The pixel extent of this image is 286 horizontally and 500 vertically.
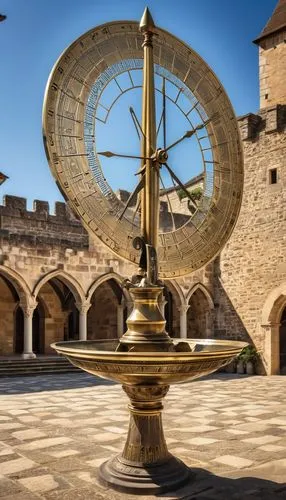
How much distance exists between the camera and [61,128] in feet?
A: 12.2

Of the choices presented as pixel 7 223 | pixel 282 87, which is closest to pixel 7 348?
pixel 7 223

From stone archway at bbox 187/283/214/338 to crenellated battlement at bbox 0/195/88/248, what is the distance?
13.0ft

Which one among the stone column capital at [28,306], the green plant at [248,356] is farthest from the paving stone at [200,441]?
the stone column capital at [28,306]

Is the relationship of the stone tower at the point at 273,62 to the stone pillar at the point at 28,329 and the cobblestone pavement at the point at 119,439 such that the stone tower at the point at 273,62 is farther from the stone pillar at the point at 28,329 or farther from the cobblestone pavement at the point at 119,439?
the cobblestone pavement at the point at 119,439

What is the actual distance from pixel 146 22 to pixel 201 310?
45.0 ft

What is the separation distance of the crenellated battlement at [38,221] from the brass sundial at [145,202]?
39.2ft

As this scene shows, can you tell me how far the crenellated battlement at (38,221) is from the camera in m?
17.6

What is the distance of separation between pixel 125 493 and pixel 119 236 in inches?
77.1

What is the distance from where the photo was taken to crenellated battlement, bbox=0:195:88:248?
693 inches

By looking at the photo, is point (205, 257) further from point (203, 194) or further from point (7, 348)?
point (7, 348)

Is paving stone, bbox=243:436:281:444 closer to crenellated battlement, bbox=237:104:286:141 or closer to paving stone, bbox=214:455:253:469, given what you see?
paving stone, bbox=214:455:253:469

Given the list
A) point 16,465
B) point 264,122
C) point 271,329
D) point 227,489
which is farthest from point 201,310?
point 227,489

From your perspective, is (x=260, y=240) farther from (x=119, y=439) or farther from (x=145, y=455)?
(x=145, y=455)

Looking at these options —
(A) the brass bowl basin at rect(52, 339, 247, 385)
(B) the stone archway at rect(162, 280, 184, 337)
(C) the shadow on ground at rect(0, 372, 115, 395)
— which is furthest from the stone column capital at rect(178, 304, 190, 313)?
(A) the brass bowl basin at rect(52, 339, 247, 385)
